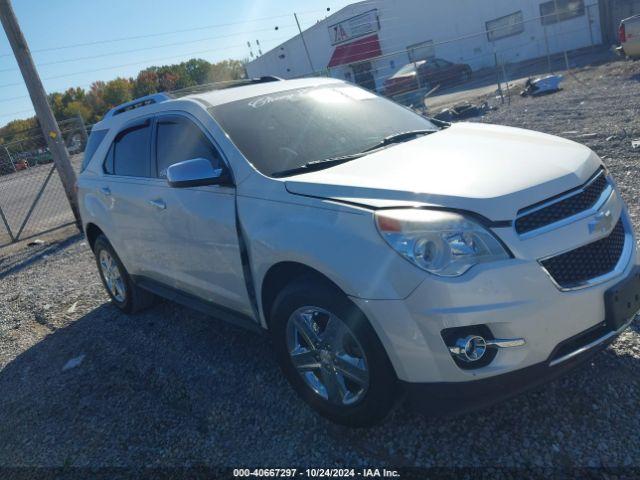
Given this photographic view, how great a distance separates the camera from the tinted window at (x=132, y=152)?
474 centimetres

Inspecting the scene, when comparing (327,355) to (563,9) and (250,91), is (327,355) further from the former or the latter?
(563,9)

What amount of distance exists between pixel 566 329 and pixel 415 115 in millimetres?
2414

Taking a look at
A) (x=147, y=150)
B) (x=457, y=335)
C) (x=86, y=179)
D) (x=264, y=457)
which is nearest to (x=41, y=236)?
(x=86, y=179)

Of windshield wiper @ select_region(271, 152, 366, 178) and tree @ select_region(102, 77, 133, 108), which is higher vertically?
tree @ select_region(102, 77, 133, 108)

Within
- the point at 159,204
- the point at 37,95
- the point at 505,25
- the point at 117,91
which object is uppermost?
the point at 117,91

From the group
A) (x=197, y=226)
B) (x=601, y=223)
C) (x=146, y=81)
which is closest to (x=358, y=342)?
(x=601, y=223)

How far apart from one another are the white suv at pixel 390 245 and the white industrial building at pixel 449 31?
25.8m

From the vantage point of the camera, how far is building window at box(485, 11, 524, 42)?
31797 millimetres

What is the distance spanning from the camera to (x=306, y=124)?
3.97 meters

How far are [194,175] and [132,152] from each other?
172 centimetres

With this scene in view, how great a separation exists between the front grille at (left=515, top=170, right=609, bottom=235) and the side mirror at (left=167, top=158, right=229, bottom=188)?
181 cm

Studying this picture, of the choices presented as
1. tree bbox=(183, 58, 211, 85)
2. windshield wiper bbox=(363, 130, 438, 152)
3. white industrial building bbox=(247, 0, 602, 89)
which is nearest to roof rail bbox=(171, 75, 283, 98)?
windshield wiper bbox=(363, 130, 438, 152)

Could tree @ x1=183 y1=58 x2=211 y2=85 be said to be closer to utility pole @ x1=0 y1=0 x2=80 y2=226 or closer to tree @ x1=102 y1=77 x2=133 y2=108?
tree @ x1=102 y1=77 x2=133 y2=108

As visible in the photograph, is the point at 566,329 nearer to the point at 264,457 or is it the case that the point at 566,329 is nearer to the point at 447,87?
the point at 264,457
